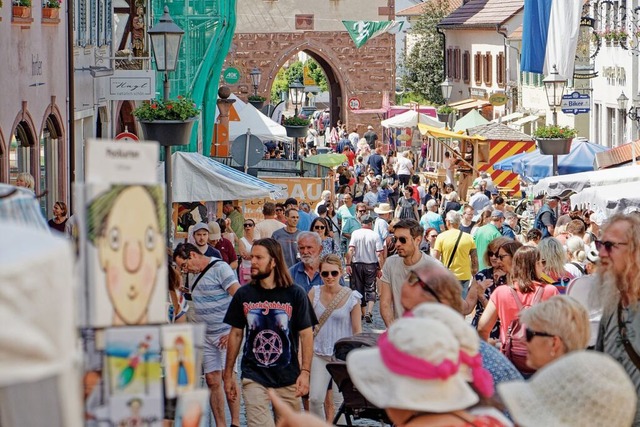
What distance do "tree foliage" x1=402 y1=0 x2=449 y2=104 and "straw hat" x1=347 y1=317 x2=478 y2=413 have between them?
61.5 meters

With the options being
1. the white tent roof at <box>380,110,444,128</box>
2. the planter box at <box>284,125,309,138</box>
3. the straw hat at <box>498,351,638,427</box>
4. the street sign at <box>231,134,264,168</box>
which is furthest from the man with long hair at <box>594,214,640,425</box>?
the white tent roof at <box>380,110,444,128</box>

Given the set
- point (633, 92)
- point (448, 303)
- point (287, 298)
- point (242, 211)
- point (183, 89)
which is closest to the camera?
point (448, 303)

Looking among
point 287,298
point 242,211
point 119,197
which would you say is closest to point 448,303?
point 119,197

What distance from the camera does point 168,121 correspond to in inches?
619

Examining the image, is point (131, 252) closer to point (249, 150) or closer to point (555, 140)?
point (249, 150)

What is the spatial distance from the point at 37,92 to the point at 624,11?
17568mm

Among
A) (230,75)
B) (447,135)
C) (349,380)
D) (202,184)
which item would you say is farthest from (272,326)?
(230,75)

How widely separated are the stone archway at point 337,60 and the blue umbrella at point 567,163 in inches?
1407

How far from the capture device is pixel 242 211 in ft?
68.9

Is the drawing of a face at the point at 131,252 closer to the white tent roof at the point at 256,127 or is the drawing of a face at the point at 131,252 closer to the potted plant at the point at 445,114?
the white tent roof at the point at 256,127

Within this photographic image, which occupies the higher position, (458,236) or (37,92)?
(37,92)

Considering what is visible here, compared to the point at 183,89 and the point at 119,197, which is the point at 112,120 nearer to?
the point at 183,89

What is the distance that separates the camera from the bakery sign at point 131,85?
2122 cm

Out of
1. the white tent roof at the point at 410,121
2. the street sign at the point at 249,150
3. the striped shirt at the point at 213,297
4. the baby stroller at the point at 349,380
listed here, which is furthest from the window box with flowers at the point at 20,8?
the white tent roof at the point at 410,121
